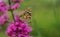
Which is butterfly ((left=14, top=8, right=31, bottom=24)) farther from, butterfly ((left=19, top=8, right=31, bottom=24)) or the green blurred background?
the green blurred background

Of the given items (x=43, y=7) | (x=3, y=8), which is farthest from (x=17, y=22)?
(x=43, y=7)

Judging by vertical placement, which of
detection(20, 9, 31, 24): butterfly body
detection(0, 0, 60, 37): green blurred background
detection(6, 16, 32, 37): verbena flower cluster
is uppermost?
detection(20, 9, 31, 24): butterfly body

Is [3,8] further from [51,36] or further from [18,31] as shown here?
[51,36]

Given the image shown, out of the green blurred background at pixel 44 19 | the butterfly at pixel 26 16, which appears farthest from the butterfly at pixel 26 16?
the green blurred background at pixel 44 19

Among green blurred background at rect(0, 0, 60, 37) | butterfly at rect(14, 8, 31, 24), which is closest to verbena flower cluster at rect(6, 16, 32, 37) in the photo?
butterfly at rect(14, 8, 31, 24)

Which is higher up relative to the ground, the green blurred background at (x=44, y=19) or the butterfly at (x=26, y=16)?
the butterfly at (x=26, y=16)

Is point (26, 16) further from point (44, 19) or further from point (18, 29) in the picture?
point (44, 19)

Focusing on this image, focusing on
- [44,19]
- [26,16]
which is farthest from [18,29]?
[44,19]

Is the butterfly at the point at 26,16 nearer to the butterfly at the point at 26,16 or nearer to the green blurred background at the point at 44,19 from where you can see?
the butterfly at the point at 26,16
